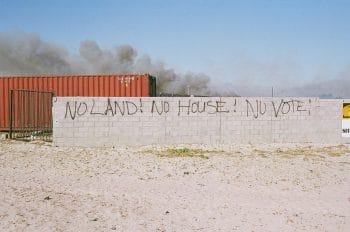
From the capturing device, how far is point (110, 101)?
13.0 metres

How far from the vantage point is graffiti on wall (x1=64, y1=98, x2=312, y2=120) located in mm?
12930

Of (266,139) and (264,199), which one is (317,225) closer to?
(264,199)

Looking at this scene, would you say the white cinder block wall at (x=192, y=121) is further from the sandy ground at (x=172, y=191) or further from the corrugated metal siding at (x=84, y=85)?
the corrugated metal siding at (x=84, y=85)

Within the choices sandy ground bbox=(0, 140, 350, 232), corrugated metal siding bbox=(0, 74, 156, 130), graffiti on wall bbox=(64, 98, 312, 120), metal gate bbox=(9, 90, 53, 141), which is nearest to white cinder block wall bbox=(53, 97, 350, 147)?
graffiti on wall bbox=(64, 98, 312, 120)

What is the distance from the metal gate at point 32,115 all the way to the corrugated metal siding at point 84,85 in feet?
2.40

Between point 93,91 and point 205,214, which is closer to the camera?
point 205,214

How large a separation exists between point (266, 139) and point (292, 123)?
41.9 inches

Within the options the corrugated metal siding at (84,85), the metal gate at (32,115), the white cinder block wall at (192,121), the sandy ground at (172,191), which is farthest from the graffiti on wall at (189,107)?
the metal gate at (32,115)

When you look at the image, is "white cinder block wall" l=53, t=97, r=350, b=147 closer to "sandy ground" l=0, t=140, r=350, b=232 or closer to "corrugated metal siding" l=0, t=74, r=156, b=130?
"sandy ground" l=0, t=140, r=350, b=232

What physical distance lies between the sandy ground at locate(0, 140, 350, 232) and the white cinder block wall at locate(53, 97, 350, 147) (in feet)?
4.63

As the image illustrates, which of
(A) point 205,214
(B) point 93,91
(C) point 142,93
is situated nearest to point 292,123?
(C) point 142,93

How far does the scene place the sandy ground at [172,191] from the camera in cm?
518

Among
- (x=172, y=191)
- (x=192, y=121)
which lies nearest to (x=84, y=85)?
(x=192, y=121)

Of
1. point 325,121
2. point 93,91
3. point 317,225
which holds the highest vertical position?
point 93,91
